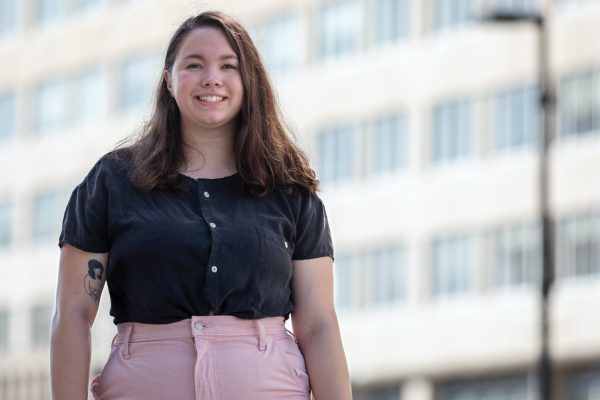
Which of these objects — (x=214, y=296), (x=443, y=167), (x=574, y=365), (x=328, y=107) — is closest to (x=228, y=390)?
(x=214, y=296)

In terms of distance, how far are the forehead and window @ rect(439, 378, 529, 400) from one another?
44.2 meters

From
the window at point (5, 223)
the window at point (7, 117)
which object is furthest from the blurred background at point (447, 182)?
the window at point (7, 117)

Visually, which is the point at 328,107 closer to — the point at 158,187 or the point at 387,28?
the point at 387,28

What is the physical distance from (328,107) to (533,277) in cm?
921

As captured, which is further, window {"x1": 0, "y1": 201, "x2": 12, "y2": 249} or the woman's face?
window {"x1": 0, "y1": 201, "x2": 12, "y2": 249}

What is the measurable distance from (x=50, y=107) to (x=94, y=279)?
61.7m

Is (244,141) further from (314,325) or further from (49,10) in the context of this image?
(49,10)

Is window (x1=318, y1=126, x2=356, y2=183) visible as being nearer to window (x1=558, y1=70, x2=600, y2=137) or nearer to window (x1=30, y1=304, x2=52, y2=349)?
window (x1=558, y1=70, x2=600, y2=137)

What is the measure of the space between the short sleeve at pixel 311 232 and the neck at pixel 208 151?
0.79 ft

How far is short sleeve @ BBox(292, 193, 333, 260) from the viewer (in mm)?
6191

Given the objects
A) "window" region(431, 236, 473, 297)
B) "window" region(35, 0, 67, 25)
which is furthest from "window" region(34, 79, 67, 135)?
"window" region(431, 236, 473, 297)

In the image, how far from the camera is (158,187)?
6043 millimetres

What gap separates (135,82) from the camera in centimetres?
6341

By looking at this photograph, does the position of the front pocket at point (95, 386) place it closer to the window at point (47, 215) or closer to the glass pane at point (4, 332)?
the window at point (47, 215)
